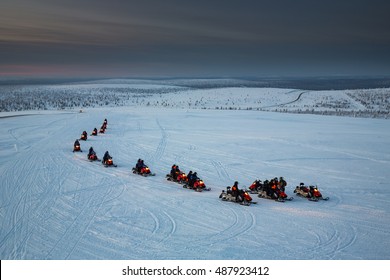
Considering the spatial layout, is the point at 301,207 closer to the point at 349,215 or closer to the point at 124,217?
the point at 349,215

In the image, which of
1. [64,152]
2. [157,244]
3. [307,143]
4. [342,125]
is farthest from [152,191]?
[342,125]

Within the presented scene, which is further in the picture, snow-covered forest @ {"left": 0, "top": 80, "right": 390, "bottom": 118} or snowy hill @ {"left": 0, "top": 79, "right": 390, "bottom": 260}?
snow-covered forest @ {"left": 0, "top": 80, "right": 390, "bottom": 118}

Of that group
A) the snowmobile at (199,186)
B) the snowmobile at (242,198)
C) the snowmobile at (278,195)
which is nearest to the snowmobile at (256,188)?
the snowmobile at (278,195)

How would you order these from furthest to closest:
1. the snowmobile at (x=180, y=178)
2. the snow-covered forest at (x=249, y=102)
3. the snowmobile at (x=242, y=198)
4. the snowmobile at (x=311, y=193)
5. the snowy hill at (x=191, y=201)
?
the snow-covered forest at (x=249, y=102), the snowmobile at (x=180, y=178), the snowmobile at (x=311, y=193), the snowmobile at (x=242, y=198), the snowy hill at (x=191, y=201)

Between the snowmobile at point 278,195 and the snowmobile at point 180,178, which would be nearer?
the snowmobile at point 278,195

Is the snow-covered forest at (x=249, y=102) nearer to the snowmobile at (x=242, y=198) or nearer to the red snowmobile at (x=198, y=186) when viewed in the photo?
the red snowmobile at (x=198, y=186)

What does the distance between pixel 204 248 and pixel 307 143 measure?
22.7 meters

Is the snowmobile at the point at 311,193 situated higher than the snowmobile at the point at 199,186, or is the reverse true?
the snowmobile at the point at 311,193

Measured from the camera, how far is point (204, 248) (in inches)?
474

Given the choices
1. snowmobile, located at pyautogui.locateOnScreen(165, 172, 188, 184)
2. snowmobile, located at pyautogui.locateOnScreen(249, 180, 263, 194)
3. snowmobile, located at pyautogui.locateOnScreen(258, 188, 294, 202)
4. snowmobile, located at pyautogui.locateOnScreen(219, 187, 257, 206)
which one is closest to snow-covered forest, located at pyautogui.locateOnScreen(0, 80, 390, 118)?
snowmobile, located at pyautogui.locateOnScreen(249, 180, 263, 194)

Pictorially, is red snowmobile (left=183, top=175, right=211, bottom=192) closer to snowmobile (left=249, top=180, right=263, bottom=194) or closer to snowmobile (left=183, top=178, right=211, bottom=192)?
snowmobile (left=183, top=178, right=211, bottom=192)

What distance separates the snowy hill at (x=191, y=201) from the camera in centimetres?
1215

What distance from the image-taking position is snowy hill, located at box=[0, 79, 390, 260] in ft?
39.9

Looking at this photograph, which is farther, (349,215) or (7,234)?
(349,215)
